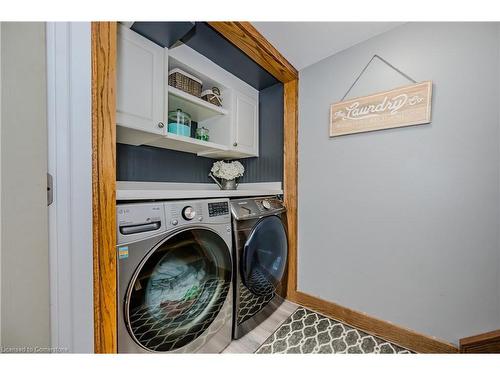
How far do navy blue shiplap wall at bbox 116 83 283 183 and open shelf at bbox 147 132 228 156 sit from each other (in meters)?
0.09

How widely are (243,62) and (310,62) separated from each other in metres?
0.54

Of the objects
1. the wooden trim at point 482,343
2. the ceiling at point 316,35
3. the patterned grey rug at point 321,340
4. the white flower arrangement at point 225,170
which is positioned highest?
the ceiling at point 316,35

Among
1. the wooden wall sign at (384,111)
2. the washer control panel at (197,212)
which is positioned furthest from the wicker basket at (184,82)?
the wooden wall sign at (384,111)

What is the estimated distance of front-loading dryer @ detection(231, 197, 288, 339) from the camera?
106 cm

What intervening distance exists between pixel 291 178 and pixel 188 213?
961 millimetres

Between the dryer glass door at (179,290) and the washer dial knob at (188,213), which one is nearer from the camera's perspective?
the dryer glass door at (179,290)

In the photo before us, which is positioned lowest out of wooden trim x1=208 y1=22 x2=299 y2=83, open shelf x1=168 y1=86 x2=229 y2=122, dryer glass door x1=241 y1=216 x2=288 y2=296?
dryer glass door x1=241 y1=216 x2=288 y2=296

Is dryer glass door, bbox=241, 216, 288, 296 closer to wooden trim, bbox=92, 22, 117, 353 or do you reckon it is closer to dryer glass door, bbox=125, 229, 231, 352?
dryer glass door, bbox=125, 229, 231, 352

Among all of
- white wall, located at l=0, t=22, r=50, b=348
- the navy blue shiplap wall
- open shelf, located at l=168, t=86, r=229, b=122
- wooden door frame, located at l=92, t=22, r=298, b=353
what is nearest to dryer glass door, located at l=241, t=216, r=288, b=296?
the navy blue shiplap wall

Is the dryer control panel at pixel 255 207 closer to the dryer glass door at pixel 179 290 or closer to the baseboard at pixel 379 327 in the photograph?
the dryer glass door at pixel 179 290

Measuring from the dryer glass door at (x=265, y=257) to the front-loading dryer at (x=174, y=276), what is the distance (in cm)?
14

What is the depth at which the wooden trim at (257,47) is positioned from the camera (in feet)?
3.50

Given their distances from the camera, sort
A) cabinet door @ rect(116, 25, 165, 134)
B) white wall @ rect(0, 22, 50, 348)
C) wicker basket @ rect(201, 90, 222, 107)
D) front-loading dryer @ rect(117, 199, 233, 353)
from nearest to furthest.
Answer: white wall @ rect(0, 22, 50, 348)
front-loading dryer @ rect(117, 199, 233, 353)
cabinet door @ rect(116, 25, 165, 134)
wicker basket @ rect(201, 90, 222, 107)

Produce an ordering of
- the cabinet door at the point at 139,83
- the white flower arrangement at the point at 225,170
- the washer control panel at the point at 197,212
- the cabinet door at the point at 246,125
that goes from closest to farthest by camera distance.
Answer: the washer control panel at the point at 197,212
the cabinet door at the point at 139,83
the cabinet door at the point at 246,125
the white flower arrangement at the point at 225,170
